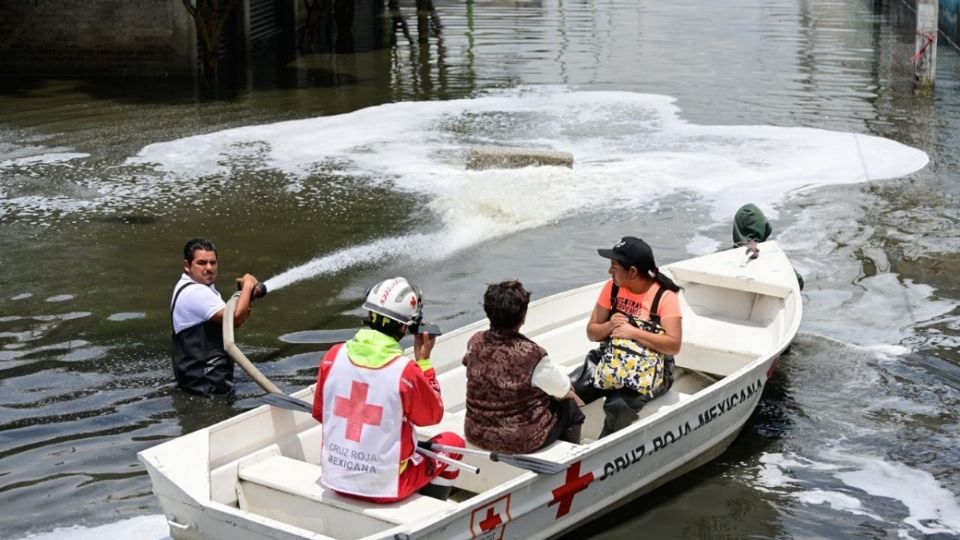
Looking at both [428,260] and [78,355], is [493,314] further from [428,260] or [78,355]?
[428,260]

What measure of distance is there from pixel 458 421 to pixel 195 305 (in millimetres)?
2087

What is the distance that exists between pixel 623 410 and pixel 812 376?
2.82 metres

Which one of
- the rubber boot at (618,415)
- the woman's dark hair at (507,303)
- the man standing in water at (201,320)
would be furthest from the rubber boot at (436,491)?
the man standing in water at (201,320)

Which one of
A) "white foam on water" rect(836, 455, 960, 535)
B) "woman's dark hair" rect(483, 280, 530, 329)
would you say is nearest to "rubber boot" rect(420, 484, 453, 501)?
"woman's dark hair" rect(483, 280, 530, 329)

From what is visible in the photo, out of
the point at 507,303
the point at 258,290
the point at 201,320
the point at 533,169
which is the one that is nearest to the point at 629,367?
the point at 507,303

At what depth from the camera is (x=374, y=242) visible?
13.9 metres

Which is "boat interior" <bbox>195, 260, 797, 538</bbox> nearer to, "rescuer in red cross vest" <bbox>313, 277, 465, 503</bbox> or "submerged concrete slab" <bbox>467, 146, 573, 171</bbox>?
"rescuer in red cross vest" <bbox>313, 277, 465, 503</bbox>

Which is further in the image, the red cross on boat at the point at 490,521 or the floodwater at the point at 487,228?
the floodwater at the point at 487,228

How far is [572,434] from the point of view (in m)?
7.66

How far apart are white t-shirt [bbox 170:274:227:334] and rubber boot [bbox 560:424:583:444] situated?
9.09 feet

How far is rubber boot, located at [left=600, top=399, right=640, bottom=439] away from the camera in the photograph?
8078 millimetres

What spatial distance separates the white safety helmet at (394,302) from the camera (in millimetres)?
6500

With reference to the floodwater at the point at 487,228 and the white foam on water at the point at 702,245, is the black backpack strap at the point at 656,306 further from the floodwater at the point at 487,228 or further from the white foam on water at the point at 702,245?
the white foam on water at the point at 702,245

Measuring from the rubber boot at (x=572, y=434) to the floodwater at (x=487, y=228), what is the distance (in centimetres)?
59
